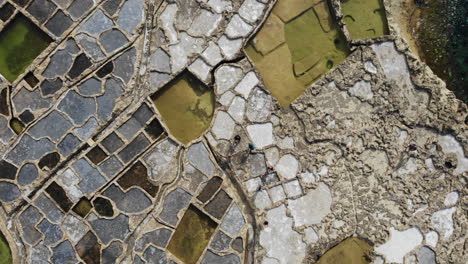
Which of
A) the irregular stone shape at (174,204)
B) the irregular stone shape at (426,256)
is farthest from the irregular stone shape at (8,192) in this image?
the irregular stone shape at (426,256)

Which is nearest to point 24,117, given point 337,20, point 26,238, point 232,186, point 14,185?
point 14,185

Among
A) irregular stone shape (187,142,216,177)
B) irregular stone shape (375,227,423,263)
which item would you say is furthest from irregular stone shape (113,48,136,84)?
irregular stone shape (375,227,423,263)

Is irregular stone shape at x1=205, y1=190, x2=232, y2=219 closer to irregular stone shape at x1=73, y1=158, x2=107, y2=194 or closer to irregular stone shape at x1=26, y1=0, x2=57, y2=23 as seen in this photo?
irregular stone shape at x1=73, y1=158, x2=107, y2=194

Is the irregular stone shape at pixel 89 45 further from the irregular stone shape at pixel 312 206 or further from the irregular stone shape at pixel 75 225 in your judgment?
the irregular stone shape at pixel 312 206

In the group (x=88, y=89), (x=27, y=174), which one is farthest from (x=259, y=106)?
(x=27, y=174)

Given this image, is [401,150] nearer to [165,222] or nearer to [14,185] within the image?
[165,222]
